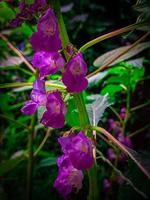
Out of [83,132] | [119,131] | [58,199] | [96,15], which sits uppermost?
[96,15]

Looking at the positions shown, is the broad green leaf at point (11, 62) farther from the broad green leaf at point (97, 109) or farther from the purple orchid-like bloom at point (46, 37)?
the purple orchid-like bloom at point (46, 37)

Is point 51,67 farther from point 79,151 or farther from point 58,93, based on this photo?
point 79,151

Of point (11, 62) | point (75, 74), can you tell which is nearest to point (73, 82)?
point (75, 74)

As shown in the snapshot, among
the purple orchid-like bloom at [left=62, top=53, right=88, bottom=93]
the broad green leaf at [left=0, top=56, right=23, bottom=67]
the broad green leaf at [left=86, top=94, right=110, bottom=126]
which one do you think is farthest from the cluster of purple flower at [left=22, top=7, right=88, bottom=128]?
the broad green leaf at [left=0, top=56, right=23, bottom=67]

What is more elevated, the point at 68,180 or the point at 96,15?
the point at 96,15

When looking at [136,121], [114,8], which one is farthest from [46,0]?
[114,8]

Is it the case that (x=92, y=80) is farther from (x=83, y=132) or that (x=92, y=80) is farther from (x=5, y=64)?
(x=83, y=132)

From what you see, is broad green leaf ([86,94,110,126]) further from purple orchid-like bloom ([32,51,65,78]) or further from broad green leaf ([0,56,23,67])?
broad green leaf ([0,56,23,67])
